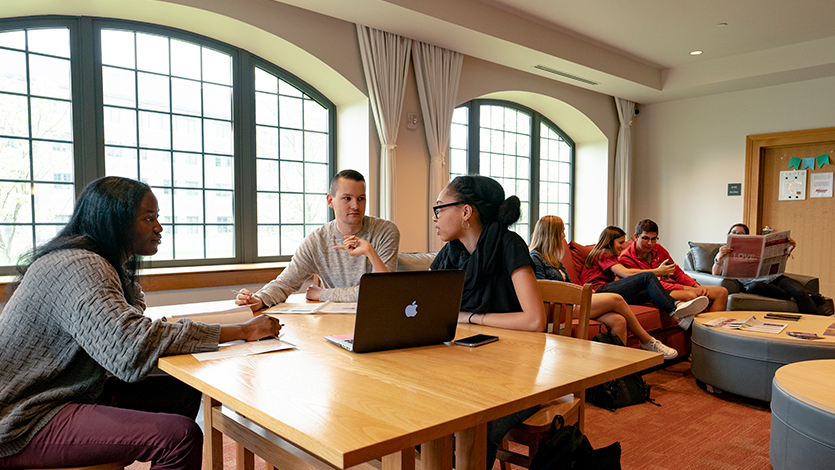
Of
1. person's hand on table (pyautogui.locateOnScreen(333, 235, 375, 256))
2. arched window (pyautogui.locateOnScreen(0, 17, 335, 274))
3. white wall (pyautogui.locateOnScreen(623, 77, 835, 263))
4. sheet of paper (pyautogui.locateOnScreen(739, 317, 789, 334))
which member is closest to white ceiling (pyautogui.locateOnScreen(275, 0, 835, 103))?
white wall (pyautogui.locateOnScreen(623, 77, 835, 263))

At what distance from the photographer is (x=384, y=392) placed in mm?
1082

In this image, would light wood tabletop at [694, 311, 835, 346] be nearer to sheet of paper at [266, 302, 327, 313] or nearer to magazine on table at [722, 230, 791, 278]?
magazine on table at [722, 230, 791, 278]

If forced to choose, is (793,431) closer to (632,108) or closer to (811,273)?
(811,273)

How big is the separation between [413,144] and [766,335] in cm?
313

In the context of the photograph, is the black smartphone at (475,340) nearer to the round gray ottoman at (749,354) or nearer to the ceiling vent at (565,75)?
the round gray ottoman at (749,354)

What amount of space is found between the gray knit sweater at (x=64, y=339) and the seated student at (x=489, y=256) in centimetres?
93

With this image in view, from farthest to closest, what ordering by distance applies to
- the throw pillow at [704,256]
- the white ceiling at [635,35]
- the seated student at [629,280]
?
the throw pillow at [704,256]
the white ceiling at [635,35]
the seated student at [629,280]

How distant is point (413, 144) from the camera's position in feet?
16.0

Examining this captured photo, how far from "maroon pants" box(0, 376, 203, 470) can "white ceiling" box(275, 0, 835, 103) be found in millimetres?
3329

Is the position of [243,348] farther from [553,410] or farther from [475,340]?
[553,410]

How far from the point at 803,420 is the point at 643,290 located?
6.95 ft

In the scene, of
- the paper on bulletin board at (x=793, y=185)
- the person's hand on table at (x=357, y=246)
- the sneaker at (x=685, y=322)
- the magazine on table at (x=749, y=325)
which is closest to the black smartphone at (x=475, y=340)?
the person's hand on table at (x=357, y=246)

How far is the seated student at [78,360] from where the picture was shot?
1313 millimetres

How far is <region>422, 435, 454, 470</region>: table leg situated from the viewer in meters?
1.16
